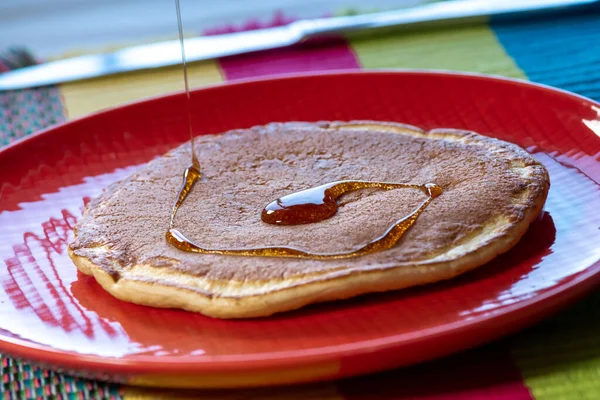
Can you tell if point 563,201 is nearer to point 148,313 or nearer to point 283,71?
point 148,313

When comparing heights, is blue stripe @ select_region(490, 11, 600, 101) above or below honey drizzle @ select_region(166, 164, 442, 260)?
below

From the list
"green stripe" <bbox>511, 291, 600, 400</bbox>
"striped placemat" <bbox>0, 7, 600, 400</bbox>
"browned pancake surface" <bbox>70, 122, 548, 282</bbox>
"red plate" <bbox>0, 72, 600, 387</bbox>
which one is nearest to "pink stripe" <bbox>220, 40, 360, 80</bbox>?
"striped placemat" <bbox>0, 7, 600, 400</bbox>

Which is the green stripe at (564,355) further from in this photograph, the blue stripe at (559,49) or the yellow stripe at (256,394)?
the blue stripe at (559,49)

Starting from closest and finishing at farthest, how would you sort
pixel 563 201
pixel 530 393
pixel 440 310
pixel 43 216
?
pixel 530 393 < pixel 440 310 < pixel 563 201 < pixel 43 216

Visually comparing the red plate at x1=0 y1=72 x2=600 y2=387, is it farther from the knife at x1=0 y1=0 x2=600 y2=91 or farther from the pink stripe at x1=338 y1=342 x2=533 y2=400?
the knife at x1=0 y1=0 x2=600 y2=91

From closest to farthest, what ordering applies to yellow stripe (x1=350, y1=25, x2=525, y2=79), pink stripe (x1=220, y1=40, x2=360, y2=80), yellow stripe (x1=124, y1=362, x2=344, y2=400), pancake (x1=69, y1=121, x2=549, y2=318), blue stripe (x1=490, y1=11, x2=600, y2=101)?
yellow stripe (x1=124, y1=362, x2=344, y2=400) < pancake (x1=69, y1=121, x2=549, y2=318) < blue stripe (x1=490, y1=11, x2=600, y2=101) < yellow stripe (x1=350, y1=25, x2=525, y2=79) < pink stripe (x1=220, y1=40, x2=360, y2=80)

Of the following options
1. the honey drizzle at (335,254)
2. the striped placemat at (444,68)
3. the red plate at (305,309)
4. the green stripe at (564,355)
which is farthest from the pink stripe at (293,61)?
the green stripe at (564,355)

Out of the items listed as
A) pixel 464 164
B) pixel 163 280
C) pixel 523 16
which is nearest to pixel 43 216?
pixel 163 280
